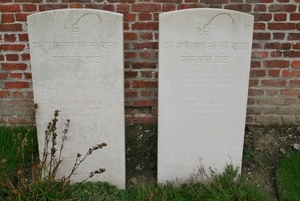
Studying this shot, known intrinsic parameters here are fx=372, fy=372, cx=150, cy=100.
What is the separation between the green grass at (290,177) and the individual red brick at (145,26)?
189 cm

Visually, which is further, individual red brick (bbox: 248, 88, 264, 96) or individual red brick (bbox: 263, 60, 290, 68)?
individual red brick (bbox: 248, 88, 264, 96)

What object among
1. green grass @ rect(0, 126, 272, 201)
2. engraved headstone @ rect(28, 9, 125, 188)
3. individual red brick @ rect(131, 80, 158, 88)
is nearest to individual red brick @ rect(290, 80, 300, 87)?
green grass @ rect(0, 126, 272, 201)

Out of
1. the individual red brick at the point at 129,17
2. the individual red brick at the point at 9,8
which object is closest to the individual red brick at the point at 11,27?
the individual red brick at the point at 9,8

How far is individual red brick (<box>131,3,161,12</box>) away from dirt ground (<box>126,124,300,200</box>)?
50.7 inches

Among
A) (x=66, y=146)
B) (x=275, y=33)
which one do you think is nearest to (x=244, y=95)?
(x=275, y=33)

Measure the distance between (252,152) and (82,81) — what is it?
1945 mm

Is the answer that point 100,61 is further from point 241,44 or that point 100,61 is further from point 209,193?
point 209,193

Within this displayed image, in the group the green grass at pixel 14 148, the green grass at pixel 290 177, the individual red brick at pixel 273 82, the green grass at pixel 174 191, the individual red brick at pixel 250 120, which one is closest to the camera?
the green grass at pixel 174 191

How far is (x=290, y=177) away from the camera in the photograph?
11.4 feet

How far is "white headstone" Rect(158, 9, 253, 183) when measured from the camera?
298cm

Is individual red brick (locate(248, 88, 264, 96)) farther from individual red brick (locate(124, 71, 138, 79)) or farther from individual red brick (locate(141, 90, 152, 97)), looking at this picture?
individual red brick (locate(124, 71, 138, 79))

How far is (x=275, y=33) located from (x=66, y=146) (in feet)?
7.99

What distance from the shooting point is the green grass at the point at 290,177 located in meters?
3.30

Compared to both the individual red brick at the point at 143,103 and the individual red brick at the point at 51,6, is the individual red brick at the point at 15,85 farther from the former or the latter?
the individual red brick at the point at 143,103
